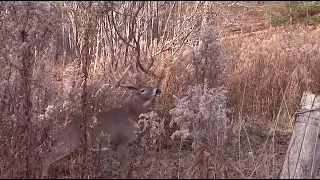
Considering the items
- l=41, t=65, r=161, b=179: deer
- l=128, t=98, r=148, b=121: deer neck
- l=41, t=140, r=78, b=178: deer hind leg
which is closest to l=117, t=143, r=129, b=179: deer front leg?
l=41, t=65, r=161, b=179: deer

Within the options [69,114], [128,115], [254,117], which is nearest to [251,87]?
[254,117]

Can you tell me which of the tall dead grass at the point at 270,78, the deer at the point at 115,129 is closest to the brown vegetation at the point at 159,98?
the tall dead grass at the point at 270,78

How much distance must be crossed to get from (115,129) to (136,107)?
350mm

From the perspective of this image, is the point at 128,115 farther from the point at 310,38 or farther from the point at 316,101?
the point at 310,38

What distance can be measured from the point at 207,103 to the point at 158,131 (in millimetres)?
509

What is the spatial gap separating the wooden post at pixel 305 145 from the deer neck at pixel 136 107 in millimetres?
1590

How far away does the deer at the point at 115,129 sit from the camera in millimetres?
5035

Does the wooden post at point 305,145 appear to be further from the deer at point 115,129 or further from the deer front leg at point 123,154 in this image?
the deer front leg at point 123,154

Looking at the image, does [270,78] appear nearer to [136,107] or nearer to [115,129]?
[136,107]

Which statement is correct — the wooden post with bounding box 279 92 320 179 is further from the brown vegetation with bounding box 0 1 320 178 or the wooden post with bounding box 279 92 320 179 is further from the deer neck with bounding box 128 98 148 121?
the deer neck with bounding box 128 98 148 121

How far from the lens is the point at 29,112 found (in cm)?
453

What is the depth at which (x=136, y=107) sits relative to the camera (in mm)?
5855

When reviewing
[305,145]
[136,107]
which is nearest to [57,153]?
[136,107]

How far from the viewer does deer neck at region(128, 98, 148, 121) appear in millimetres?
5840
